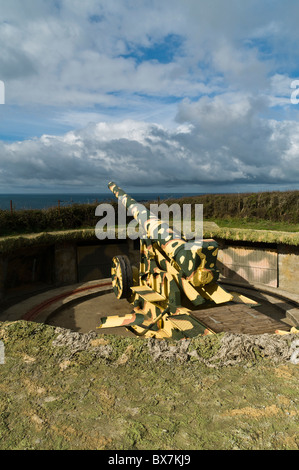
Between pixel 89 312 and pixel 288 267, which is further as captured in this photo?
pixel 288 267

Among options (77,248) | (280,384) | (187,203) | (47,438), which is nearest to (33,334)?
(47,438)

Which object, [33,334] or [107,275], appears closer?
[33,334]

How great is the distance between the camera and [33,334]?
11.4 ft

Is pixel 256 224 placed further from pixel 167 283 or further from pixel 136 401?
pixel 136 401

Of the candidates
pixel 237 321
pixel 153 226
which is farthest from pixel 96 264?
pixel 237 321

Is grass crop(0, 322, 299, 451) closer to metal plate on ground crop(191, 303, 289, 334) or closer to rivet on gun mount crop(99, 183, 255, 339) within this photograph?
metal plate on ground crop(191, 303, 289, 334)

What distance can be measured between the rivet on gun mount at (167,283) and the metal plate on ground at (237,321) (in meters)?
0.16

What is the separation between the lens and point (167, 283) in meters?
7.97

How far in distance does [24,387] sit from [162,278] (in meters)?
5.70

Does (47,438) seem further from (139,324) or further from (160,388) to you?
(139,324)

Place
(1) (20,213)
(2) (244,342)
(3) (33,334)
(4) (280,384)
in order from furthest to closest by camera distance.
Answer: (1) (20,213)
(3) (33,334)
(2) (244,342)
(4) (280,384)

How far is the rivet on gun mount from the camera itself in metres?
6.77

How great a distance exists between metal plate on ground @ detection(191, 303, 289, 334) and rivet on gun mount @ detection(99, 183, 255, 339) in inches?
6.4

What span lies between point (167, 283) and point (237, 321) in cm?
294
